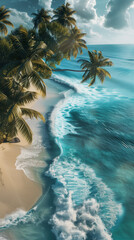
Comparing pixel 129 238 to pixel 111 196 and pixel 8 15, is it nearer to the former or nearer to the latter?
pixel 111 196

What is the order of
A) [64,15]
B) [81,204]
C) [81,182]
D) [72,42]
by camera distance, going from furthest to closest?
[64,15] → [72,42] → [81,182] → [81,204]

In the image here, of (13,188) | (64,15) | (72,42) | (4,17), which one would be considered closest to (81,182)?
(13,188)

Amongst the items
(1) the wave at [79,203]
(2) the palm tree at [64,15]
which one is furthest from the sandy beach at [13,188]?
(2) the palm tree at [64,15]

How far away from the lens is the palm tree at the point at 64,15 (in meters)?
24.7

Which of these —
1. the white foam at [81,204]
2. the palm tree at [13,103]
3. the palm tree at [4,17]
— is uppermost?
the palm tree at [4,17]

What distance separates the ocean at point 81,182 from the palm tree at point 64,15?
17008 mm

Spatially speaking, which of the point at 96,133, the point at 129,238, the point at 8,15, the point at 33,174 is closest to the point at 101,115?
the point at 96,133

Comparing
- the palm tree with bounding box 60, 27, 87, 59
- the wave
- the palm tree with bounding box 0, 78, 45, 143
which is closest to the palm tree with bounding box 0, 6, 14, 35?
the palm tree with bounding box 60, 27, 87, 59

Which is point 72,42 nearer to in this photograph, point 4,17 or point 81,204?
point 4,17

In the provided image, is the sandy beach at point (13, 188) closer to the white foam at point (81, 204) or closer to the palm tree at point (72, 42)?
the white foam at point (81, 204)

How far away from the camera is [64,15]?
975 inches

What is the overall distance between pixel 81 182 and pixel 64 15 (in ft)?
84.3

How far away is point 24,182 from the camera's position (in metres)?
7.92

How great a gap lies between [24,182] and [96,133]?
8.11 meters
